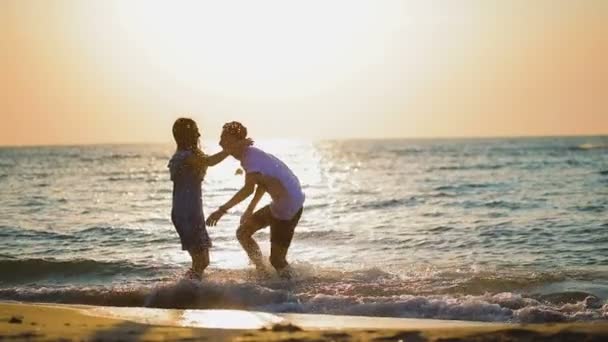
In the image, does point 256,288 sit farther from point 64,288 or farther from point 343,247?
point 343,247

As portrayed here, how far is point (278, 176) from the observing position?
380 inches

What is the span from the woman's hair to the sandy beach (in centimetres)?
176

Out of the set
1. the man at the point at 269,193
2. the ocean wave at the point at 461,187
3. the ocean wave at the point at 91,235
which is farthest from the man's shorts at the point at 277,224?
the ocean wave at the point at 461,187

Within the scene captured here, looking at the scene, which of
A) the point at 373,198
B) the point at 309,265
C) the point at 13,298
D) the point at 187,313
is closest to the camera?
the point at 187,313

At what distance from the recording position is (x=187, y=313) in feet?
28.8

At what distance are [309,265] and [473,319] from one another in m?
3.42

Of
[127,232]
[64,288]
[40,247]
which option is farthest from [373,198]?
[64,288]

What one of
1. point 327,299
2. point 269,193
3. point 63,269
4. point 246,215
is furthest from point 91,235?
point 327,299

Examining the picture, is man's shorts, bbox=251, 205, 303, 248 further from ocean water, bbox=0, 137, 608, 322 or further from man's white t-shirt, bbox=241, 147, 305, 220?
ocean water, bbox=0, 137, 608, 322

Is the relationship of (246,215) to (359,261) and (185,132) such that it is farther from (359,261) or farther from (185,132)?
(359,261)

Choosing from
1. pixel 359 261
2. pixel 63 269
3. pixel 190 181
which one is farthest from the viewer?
pixel 359 261

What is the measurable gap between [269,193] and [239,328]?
2307 millimetres

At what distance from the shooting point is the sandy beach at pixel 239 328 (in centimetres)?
694

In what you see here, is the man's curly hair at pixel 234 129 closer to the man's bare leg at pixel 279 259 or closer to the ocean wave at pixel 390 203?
the man's bare leg at pixel 279 259
